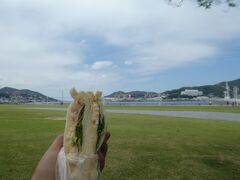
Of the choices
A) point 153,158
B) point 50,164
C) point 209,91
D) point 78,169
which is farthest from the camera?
point 209,91

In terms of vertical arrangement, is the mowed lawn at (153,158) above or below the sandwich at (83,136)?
below

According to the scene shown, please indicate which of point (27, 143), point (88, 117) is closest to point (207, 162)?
point (27, 143)

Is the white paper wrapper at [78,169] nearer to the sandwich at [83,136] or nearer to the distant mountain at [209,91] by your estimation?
the sandwich at [83,136]

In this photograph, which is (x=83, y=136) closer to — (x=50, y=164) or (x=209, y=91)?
(x=50, y=164)

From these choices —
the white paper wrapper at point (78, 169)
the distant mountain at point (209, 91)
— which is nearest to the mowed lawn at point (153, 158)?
the white paper wrapper at point (78, 169)

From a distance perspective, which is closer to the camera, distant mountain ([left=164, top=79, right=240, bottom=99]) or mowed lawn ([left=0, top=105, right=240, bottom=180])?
mowed lawn ([left=0, top=105, right=240, bottom=180])

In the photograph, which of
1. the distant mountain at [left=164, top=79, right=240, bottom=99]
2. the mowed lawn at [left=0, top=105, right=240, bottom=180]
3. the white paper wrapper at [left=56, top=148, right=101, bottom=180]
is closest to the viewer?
the white paper wrapper at [left=56, top=148, right=101, bottom=180]

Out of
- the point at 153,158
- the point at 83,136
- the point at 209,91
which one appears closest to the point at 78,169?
the point at 83,136

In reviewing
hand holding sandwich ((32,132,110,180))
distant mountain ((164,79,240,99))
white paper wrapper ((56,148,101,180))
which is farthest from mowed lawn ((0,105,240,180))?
distant mountain ((164,79,240,99))

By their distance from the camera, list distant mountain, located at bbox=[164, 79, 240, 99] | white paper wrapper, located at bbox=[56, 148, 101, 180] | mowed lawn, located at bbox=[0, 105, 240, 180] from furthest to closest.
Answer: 1. distant mountain, located at bbox=[164, 79, 240, 99]
2. mowed lawn, located at bbox=[0, 105, 240, 180]
3. white paper wrapper, located at bbox=[56, 148, 101, 180]

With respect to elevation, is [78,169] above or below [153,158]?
above

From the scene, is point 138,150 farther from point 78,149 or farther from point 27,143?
point 78,149

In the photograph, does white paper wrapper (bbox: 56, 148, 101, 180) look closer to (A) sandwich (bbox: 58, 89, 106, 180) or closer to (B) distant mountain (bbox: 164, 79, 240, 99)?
(A) sandwich (bbox: 58, 89, 106, 180)
